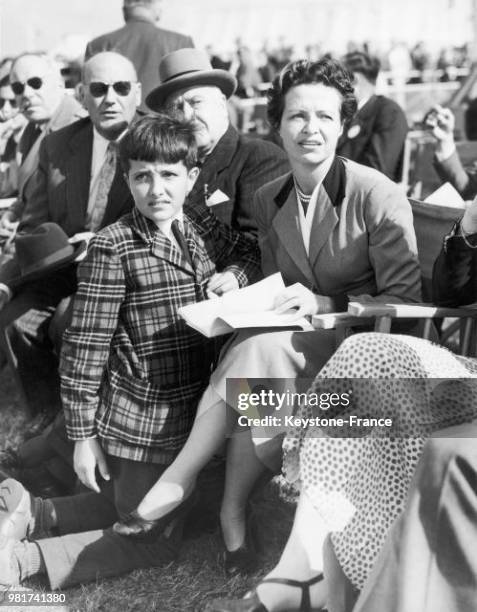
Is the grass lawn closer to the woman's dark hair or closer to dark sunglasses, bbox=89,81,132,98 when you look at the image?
the woman's dark hair

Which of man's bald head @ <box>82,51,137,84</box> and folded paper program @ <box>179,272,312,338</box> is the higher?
man's bald head @ <box>82,51,137,84</box>

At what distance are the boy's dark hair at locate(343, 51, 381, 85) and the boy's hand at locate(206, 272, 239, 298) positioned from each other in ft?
8.93

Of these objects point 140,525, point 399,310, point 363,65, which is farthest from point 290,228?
point 363,65

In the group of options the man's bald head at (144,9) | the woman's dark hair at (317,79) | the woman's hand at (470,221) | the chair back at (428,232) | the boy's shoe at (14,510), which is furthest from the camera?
the man's bald head at (144,9)

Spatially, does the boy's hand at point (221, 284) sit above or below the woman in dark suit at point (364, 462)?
above

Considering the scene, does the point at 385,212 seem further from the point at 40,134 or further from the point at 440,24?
the point at 440,24

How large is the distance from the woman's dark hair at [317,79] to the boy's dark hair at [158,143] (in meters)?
0.39

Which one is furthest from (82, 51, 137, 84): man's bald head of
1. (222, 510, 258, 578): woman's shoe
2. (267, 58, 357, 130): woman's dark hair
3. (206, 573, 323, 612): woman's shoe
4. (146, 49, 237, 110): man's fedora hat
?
(206, 573, 323, 612): woman's shoe

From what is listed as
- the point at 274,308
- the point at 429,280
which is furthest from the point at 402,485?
the point at 429,280

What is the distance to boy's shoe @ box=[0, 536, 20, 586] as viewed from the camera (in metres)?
2.69

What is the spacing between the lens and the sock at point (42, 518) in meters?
3.03

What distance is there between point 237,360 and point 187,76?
1494 millimetres

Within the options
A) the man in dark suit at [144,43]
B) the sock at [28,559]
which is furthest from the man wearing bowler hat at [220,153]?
the man in dark suit at [144,43]

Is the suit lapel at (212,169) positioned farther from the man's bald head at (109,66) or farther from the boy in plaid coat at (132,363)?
the man's bald head at (109,66)
